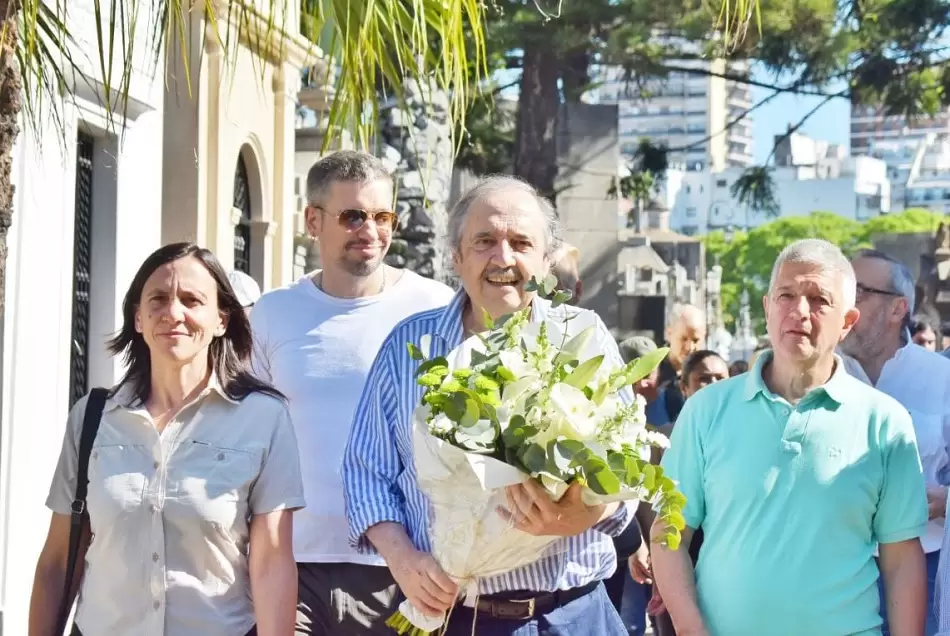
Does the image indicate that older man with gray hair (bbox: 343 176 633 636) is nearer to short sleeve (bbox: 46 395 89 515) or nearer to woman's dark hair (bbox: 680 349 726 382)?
short sleeve (bbox: 46 395 89 515)

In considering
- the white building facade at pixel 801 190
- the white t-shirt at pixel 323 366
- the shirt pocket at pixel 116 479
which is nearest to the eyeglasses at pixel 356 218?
the white t-shirt at pixel 323 366

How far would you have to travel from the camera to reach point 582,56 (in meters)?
22.0

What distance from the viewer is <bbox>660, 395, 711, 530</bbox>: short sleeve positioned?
4.68m

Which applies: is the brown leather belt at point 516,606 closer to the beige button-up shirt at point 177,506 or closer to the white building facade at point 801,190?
the beige button-up shirt at point 177,506

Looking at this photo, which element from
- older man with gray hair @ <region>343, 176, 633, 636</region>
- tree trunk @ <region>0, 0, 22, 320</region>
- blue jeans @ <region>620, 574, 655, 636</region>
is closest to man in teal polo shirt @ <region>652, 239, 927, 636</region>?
→ older man with gray hair @ <region>343, 176, 633, 636</region>

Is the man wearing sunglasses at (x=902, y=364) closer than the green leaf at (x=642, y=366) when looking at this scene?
No

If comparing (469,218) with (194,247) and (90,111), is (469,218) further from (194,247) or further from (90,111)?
(90,111)

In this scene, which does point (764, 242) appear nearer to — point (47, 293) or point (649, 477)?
point (47, 293)

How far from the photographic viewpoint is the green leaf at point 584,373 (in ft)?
11.3

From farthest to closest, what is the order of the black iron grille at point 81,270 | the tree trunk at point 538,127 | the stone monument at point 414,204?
the tree trunk at point 538,127, the stone monument at point 414,204, the black iron grille at point 81,270

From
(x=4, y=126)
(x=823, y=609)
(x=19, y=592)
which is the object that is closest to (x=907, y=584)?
(x=823, y=609)

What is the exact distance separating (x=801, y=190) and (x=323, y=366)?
165318mm

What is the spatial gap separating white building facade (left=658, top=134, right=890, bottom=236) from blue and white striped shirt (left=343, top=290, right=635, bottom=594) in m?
149

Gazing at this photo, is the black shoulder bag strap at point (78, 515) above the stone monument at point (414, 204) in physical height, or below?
below
